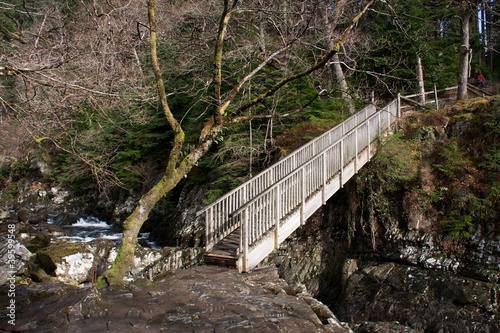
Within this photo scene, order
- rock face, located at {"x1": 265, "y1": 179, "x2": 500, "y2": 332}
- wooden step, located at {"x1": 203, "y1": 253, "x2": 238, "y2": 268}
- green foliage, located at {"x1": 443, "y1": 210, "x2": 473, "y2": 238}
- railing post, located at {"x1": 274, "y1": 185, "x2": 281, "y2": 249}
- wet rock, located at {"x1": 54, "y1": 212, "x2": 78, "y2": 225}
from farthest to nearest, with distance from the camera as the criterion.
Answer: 1. wet rock, located at {"x1": 54, "y1": 212, "x2": 78, "y2": 225}
2. green foliage, located at {"x1": 443, "y1": 210, "x2": 473, "y2": 238}
3. rock face, located at {"x1": 265, "y1": 179, "x2": 500, "y2": 332}
4. railing post, located at {"x1": 274, "y1": 185, "x2": 281, "y2": 249}
5. wooden step, located at {"x1": 203, "y1": 253, "x2": 238, "y2": 268}

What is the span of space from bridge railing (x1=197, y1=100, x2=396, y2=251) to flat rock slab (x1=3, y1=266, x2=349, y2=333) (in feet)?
4.24

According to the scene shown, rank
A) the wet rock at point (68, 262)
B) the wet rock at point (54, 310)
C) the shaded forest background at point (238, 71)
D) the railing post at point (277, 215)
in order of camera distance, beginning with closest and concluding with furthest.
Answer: the wet rock at point (54, 310), the railing post at point (277, 215), the wet rock at point (68, 262), the shaded forest background at point (238, 71)

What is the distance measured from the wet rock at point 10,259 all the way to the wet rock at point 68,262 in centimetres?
36

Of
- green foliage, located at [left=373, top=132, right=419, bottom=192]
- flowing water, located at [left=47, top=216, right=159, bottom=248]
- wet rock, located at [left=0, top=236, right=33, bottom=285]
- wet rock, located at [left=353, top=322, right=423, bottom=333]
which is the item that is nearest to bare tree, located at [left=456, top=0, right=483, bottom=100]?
green foliage, located at [left=373, top=132, right=419, bottom=192]

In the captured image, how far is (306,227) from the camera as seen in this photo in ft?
37.3

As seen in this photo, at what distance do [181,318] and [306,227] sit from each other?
804 cm

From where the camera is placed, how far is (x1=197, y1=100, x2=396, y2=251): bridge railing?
22.0ft

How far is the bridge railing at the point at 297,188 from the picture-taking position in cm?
616

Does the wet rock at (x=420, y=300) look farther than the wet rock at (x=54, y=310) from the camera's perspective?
Yes

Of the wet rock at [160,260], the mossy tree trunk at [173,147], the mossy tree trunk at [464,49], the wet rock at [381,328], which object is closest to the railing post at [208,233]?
the mossy tree trunk at [173,147]

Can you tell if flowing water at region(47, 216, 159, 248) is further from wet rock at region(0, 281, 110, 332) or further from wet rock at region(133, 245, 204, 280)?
wet rock at region(0, 281, 110, 332)

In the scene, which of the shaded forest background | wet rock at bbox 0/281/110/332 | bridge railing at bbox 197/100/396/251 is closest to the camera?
wet rock at bbox 0/281/110/332

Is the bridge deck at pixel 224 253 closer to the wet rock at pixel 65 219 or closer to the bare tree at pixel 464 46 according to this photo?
the bare tree at pixel 464 46

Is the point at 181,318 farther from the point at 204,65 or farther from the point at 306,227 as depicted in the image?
the point at 204,65
